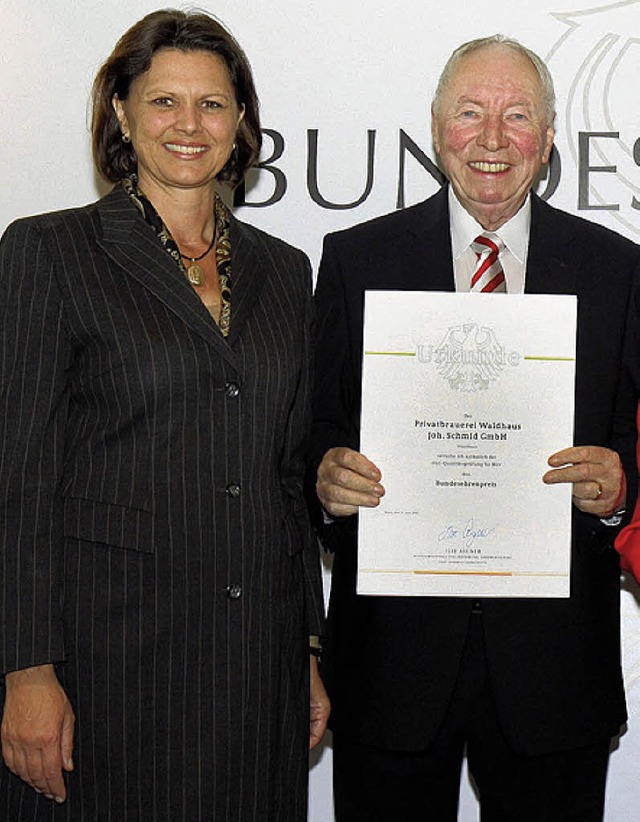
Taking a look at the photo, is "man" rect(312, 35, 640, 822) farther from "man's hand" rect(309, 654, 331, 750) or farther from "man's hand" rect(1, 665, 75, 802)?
"man's hand" rect(1, 665, 75, 802)

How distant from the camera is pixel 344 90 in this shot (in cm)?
301

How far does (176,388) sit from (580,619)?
0.87 meters

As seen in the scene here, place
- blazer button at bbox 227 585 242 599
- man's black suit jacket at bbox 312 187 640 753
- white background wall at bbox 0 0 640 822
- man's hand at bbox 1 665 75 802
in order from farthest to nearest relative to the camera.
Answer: white background wall at bbox 0 0 640 822
man's black suit jacket at bbox 312 187 640 753
blazer button at bbox 227 585 242 599
man's hand at bbox 1 665 75 802

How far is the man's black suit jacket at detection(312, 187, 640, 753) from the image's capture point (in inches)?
86.8

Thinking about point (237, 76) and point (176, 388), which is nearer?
point (176, 388)

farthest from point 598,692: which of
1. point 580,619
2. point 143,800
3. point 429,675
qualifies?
point 143,800

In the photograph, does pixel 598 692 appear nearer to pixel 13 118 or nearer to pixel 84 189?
pixel 84 189

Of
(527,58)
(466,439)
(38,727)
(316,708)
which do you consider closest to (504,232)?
(527,58)

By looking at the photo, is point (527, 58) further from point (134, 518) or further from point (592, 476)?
point (134, 518)

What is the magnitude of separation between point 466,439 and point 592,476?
232 mm

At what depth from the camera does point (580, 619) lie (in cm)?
223

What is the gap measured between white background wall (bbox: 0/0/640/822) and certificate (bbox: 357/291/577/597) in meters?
1.01

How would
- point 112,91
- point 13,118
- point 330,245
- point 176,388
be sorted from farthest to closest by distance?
point 13,118 < point 330,245 < point 112,91 < point 176,388

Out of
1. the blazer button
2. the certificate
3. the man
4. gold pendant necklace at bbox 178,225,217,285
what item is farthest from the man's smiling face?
the blazer button
